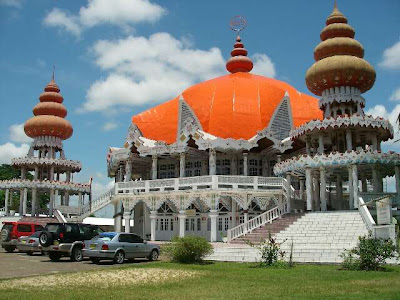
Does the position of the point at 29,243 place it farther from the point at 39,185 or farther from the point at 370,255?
the point at 39,185

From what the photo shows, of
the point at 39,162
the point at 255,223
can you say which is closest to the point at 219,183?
the point at 255,223

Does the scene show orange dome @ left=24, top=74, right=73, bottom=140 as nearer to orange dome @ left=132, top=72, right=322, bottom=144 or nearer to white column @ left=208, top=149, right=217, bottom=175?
orange dome @ left=132, top=72, right=322, bottom=144

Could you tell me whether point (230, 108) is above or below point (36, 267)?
above

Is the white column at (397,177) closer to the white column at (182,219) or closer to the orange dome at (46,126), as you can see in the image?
the white column at (182,219)

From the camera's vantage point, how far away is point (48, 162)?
55344 mm

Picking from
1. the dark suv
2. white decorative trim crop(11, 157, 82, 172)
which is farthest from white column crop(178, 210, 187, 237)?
white decorative trim crop(11, 157, 82, 172)

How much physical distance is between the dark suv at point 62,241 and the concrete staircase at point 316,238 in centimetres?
670

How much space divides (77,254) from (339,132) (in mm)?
22146

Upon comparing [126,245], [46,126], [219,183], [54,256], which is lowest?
[54,256]

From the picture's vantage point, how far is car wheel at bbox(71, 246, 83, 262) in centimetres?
2311

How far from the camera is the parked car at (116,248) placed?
2138 cm

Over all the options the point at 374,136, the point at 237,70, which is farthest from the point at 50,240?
the point at 237,70

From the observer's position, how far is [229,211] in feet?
126

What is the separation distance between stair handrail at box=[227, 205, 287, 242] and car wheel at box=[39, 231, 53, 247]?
1192cm
